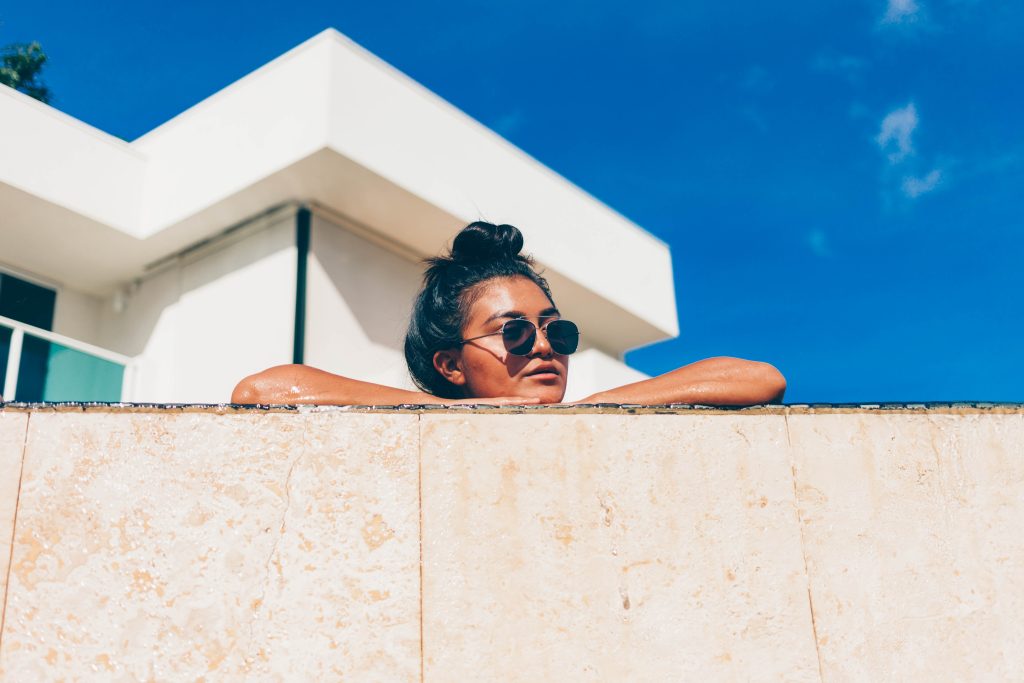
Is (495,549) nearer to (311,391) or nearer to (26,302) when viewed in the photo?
(311,391)

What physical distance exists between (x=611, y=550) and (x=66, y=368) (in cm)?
852

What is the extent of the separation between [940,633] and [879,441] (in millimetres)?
493

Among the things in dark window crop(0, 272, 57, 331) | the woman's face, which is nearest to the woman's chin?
the woman's face

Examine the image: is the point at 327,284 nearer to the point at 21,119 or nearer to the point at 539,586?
the point at 21,119

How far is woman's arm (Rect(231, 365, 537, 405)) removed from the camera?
294 cm

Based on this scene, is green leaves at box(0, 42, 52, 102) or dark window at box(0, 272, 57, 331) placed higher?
green leaves at box(0, 42, 52, 102)

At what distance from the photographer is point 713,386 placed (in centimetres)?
286

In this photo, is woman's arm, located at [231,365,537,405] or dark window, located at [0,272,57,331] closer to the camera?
woman's arm, located at [231,365,537,405]

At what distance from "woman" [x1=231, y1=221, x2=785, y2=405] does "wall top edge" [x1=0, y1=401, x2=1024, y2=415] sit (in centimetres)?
34

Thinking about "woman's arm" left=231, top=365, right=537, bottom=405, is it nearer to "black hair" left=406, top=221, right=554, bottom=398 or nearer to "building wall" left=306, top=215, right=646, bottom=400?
"black hair" left=406, top=221, right=554, bottom=398

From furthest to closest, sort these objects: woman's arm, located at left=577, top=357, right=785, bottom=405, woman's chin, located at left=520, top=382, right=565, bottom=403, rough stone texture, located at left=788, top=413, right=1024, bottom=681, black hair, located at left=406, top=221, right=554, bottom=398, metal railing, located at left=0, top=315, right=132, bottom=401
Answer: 1. metal railing, located at left=0, top=315, right=132, bottom=401
2. black hair, located at left=406, top=221, right=554, bottom=398
3. woman's chin, located at left=520, top=382, right=565, bottom=403
4. woman's arm, located at left=577, top=357, right=785, bottom=405
5. rough stone texture, located at left=788, top=413, right=1024, bottom=681

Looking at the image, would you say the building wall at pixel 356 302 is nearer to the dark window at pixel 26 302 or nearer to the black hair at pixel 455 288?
the dark window at pixel 26 302

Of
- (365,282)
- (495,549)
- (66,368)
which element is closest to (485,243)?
(495,549)

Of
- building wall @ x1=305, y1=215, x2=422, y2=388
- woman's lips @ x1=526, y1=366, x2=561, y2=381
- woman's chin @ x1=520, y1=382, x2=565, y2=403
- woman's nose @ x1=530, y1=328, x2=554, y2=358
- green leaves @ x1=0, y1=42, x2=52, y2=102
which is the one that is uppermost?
green leaves @ x1=0, y1=42, x2=52, y2=102
